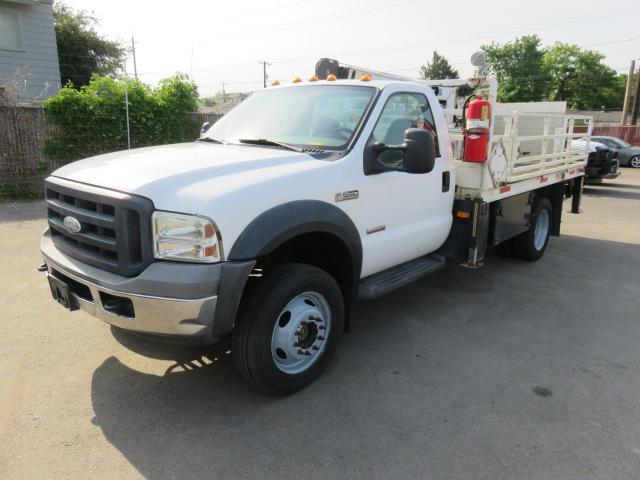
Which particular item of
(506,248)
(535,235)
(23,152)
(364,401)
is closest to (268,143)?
(364,401)

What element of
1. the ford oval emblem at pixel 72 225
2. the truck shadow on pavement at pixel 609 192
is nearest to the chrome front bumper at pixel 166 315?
the ford oval emblem at pixel 72 225

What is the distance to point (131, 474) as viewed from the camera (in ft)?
8.39

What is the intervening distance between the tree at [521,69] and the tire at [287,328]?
2487 inches

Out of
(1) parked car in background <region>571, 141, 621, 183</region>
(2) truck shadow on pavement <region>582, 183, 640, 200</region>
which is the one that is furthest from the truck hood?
(1) parked car in background <region>571, 141, 621, 183</region>

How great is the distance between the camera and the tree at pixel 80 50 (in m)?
21.0

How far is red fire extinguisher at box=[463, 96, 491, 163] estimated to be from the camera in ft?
14.6

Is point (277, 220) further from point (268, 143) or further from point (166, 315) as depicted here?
point (268, 143)

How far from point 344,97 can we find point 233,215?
67.3 inches

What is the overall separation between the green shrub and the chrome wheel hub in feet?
31.9

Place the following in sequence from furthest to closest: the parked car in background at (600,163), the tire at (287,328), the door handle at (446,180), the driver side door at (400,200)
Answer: the parked car in background at (600,163) < the door handle at (446,180) < the driver side door at (400,200) < the tire at (287,328)

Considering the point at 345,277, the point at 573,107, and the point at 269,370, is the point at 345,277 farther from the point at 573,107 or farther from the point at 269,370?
the point at 573,107

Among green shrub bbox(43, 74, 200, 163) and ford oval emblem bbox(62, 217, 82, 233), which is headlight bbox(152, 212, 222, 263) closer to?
Answer: ford oval emblem bbox(62, 217, 82, 233)

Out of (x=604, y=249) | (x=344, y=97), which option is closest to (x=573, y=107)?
(x=604, y=249)

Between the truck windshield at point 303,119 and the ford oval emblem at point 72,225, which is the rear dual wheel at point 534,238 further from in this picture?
the ford oval emblem at point 72,225
